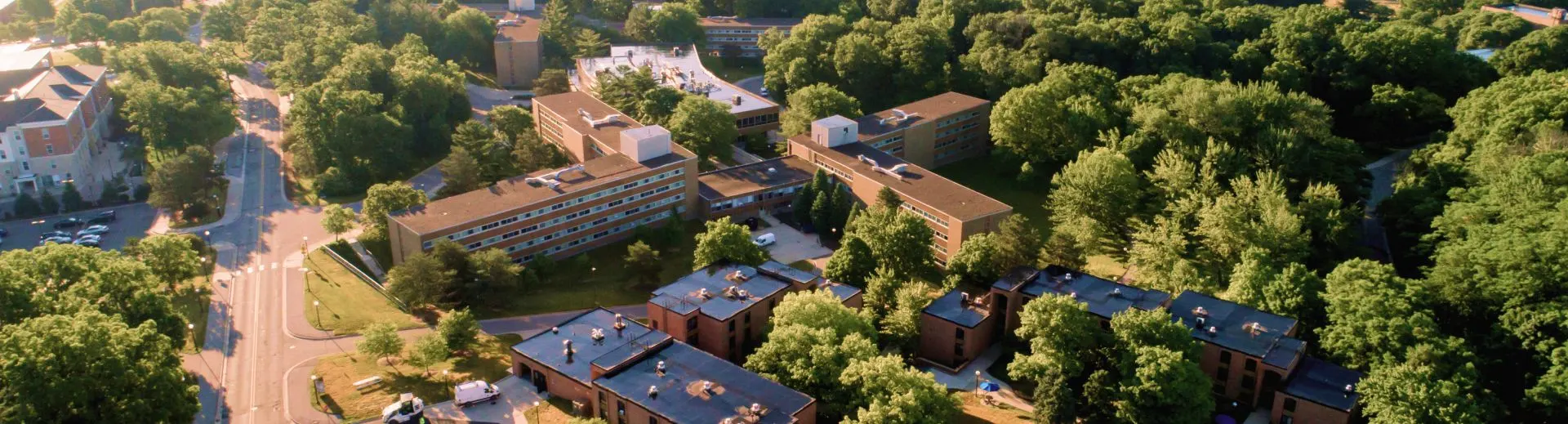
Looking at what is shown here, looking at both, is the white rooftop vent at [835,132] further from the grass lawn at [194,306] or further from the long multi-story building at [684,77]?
the grass lawn at [194,306]

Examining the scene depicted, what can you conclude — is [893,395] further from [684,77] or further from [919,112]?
[684,77]

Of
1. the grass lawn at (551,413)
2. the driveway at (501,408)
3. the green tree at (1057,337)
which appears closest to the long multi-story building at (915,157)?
the green tree at (1057,337)

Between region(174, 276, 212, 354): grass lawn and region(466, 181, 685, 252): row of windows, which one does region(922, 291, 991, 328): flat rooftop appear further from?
region(174, 276, 212, 354): grass lawn

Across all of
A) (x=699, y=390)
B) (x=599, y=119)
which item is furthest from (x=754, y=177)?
(x=699, y=390)

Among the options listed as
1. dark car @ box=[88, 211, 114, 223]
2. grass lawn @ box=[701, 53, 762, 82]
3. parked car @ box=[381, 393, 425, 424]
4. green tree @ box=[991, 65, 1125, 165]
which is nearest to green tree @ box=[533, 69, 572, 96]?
grass lawn @ box=[701, 53, 762, 82]

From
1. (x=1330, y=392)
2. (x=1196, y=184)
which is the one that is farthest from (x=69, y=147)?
(x=1330, y=392)

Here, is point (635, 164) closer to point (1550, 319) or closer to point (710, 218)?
point (710, 218)

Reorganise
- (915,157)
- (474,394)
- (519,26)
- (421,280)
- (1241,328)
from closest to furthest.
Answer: (1241,328), (474,394), (421,280), (915,157), (519,26)
